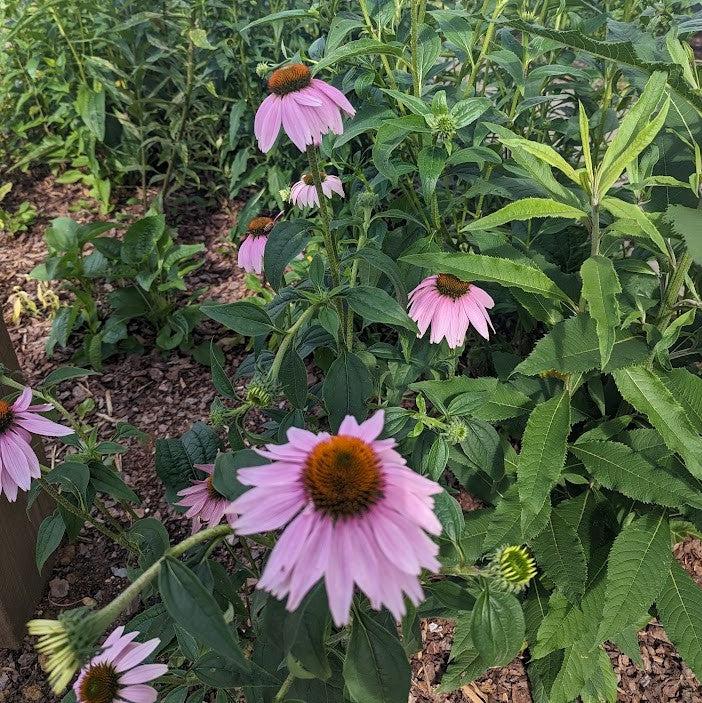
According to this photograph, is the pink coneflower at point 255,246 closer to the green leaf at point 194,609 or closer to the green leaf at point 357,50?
the green leaf at point 357,50

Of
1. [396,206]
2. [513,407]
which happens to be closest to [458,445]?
[513,407]

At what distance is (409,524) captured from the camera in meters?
0.60

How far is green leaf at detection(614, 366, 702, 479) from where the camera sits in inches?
38.9

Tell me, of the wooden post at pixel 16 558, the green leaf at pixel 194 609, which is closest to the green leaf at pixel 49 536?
the wooden post at pixel 16 558

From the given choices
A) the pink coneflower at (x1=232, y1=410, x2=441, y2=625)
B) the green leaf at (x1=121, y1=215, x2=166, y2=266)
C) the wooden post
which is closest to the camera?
the pink coneflower at (x1=232, y1=410, x2=441, y2=625)

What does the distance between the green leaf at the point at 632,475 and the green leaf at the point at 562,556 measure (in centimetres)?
13

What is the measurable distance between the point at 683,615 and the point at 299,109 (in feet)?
3.61

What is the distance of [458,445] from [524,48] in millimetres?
852

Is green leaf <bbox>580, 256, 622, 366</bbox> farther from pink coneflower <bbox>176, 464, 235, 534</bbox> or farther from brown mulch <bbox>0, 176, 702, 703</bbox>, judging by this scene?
brown mulch <bbox>0, 176, 702, 703</bbox>

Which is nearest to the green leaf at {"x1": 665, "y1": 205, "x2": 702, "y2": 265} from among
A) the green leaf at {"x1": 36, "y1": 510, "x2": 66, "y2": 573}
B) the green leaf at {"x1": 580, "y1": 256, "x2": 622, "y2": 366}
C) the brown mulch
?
the green leaf at {"x1": 580, "y1": 256, "x2": 622, "y2": 366}

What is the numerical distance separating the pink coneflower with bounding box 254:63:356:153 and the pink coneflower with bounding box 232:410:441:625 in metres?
0.56

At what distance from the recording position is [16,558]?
1.33 metres

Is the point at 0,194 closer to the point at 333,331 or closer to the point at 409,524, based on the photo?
the point at 333,331

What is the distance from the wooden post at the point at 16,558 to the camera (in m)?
1.29
